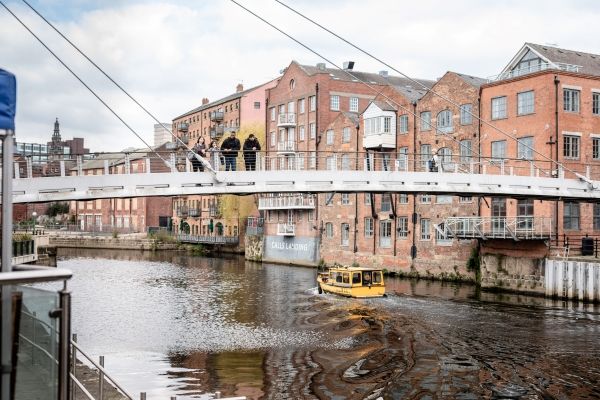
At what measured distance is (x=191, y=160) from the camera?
2503 cm

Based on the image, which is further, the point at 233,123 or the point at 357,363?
the point at 233,123

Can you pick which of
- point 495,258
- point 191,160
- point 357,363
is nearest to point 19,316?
point 357,363

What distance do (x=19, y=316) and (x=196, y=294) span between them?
101 feet

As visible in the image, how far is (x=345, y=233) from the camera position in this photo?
51094mm

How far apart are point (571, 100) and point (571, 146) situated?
249cm

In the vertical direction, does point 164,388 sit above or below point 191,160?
below

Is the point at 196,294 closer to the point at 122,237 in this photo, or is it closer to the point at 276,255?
the point at 276,255

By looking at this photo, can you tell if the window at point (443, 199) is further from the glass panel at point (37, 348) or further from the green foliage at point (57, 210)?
the green foliage at point (57, 210)

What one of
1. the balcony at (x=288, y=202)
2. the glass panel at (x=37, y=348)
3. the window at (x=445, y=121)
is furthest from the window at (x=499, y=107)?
the glass panel at (x=37, y=348)

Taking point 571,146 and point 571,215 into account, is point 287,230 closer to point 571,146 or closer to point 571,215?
point 571,215

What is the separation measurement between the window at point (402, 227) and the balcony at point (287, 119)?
18.2m

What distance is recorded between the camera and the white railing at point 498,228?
113 feet

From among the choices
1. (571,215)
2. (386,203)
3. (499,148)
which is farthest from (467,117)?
(386,203)

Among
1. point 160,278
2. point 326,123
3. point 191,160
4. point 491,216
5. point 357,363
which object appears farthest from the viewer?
point 326,123
